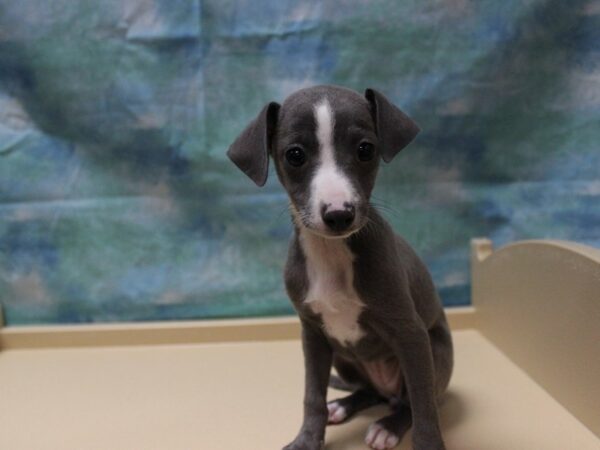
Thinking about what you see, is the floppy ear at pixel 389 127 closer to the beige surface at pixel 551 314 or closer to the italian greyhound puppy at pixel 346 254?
the italian greyhound puppy at pixel 346 254

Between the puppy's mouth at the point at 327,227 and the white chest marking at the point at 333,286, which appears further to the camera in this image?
the white chest marking at the point at 333,286

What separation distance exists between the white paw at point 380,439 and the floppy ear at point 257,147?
686mm

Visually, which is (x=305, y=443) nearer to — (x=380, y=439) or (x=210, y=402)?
(x=380, y=439)

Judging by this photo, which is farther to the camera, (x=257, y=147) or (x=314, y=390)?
(x=314, y=390)

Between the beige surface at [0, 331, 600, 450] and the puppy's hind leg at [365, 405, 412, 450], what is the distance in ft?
0.14

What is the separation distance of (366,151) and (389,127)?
0.27 feet

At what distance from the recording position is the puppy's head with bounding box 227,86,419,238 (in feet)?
4.01

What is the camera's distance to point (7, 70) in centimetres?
227

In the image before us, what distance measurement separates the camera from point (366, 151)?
131 centimetres

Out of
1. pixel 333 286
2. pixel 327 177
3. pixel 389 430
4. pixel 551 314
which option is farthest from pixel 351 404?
pixel 327 177

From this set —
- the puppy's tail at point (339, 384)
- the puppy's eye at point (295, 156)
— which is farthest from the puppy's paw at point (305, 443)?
the puppy's eye at point (295, 156)

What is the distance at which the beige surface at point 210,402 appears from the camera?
1578 mm

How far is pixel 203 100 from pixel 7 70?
719 mm

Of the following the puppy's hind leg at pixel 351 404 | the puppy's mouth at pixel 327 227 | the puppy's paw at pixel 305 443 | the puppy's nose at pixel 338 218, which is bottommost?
the puppy's hind leg at pixel 351 404
